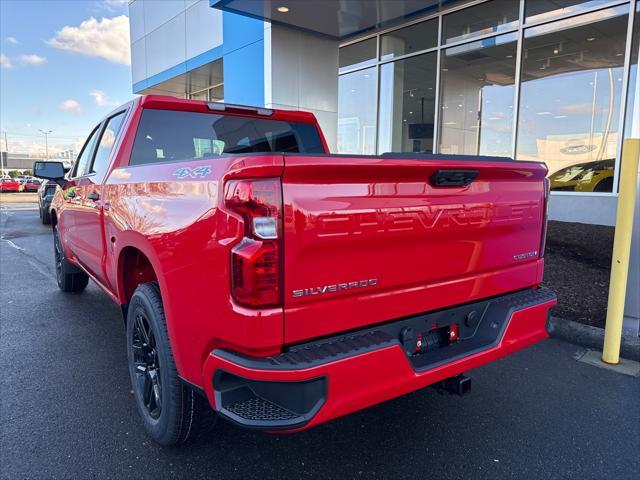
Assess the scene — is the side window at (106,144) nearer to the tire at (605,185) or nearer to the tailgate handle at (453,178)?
the tailgate handle at (453,178)

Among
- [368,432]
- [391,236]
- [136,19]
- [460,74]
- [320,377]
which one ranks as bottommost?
[368,432]

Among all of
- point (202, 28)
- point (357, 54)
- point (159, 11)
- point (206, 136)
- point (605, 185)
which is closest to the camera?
point (206, 136)

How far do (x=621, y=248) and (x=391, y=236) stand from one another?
2.71 metres

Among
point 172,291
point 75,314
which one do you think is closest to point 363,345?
point 172,291

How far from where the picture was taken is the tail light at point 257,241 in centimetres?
175

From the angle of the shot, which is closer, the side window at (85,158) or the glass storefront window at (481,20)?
the side window at (85,158)

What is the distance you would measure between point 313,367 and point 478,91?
11.2 metres

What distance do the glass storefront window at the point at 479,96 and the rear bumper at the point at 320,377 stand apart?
8.92 m

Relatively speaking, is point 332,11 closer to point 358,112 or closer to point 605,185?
point 358,112

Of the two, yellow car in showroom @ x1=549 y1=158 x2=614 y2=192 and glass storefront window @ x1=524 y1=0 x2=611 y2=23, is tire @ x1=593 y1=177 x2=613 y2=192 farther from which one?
glass storefront window @ x1=524 y1=0 x2=611 y2=23

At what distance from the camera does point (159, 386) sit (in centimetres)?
252

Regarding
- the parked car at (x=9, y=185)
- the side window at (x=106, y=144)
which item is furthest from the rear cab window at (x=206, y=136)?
the parked car at (x=9, y=185)

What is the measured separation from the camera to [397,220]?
2053 mm

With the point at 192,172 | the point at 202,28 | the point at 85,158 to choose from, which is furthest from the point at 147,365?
the point at 202,28
